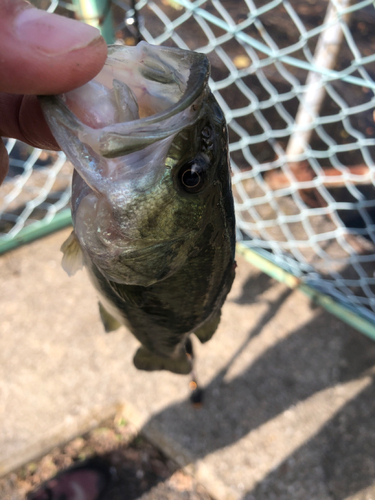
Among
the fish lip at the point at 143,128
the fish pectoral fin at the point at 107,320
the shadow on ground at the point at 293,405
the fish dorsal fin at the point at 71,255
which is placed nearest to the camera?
the fish lip at the point at 143,128

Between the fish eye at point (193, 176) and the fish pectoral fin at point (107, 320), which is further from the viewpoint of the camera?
the fish pectoral fin at point (107, 320)

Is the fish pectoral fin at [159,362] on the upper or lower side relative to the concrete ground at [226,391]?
upper

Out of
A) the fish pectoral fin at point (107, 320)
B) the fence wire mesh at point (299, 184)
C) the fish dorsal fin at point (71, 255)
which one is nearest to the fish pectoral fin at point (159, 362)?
the fish pectoral fin at point (107, 320)

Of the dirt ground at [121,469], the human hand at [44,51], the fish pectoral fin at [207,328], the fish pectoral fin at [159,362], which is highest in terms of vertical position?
the human hand at [44,51]

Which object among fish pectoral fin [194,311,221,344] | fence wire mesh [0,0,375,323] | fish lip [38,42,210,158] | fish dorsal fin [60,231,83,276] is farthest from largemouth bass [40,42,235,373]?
fence wire mesh [0,0,375,323]

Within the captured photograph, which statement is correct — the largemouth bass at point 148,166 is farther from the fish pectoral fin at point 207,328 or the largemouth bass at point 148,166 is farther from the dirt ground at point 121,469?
the dirt ground at point 121,469

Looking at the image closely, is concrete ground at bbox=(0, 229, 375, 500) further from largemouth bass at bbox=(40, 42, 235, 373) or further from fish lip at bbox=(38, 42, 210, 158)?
fish lip at bbox=(38, 42, 210, 158)

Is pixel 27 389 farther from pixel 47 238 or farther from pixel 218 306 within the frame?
pixel 218 306
